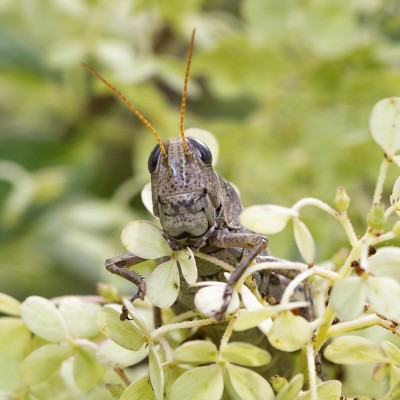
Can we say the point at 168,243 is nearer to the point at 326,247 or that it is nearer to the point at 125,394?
the point at 125,394

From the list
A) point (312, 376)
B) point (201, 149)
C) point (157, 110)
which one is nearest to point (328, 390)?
point (312, 376)

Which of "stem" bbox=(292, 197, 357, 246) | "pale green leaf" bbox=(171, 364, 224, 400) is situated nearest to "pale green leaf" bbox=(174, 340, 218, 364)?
"pale green leaf" bbox=(171, 364, 224, 400)

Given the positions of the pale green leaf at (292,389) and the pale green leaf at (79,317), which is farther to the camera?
the pale green leaf at (79,317)

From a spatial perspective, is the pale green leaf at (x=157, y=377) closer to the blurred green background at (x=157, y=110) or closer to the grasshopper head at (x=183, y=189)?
the grasshopper head at (x=183, y=189)

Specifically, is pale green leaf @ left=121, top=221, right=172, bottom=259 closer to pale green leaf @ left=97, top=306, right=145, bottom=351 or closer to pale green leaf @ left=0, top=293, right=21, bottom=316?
pale green leaf @ left=97, top=306, right=145, bottom=351

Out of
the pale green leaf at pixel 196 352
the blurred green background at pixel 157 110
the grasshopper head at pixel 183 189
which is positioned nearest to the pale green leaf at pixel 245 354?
the pale green leaf at pixel 196 352

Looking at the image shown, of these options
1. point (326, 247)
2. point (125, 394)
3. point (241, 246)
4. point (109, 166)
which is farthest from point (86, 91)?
point (125, 394)
